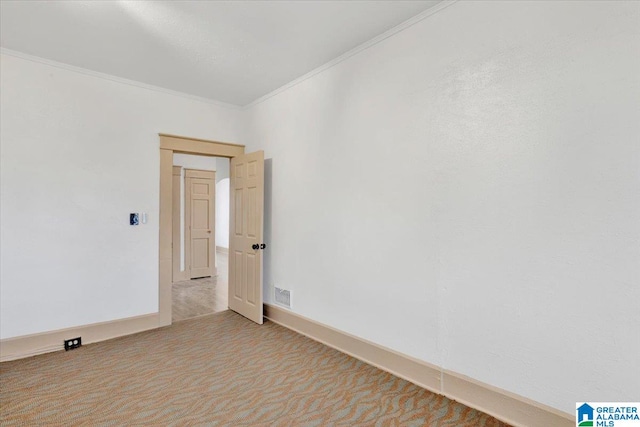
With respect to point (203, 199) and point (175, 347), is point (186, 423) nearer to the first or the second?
point (175, 347)

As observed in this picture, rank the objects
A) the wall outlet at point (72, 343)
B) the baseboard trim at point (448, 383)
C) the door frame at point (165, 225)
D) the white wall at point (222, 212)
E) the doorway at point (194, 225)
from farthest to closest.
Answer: the white wall at point (222, 212) → the doorway at point (194, 225) → the door frame at point (165, 225) → the wall outlet at point (72, 343) → the baseboard trim at point (448, 383)

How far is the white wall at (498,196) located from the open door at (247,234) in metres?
1.07

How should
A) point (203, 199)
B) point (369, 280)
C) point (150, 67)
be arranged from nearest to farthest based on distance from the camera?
1. point (369, 280)
2. point (150, 67)
3. point (203, 199)

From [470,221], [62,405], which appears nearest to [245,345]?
[62,405]

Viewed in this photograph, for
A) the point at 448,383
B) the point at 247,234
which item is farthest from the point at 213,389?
the point at 247,234

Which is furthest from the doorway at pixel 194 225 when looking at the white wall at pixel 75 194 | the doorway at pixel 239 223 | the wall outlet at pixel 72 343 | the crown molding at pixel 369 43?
the crown molding at pixel 369 43

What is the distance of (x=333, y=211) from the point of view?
128 inches

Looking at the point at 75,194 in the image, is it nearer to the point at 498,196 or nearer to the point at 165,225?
the point at 165,225

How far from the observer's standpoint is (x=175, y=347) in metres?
3.27

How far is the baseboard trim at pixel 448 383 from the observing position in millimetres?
1922

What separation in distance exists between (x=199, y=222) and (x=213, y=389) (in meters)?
4.82

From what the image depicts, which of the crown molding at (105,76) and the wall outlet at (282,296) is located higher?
the crown molding at (105,76)

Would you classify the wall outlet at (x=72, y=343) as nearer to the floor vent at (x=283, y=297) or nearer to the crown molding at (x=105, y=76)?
the floor vent at (x=283, y=297)

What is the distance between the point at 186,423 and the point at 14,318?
2329mm
